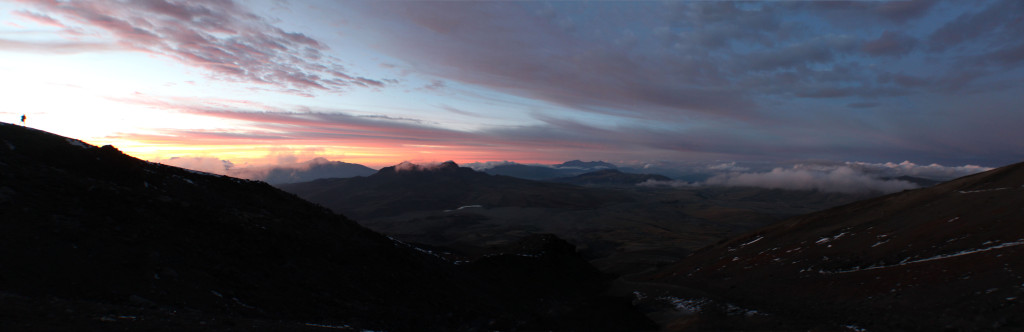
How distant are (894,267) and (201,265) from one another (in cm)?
5636

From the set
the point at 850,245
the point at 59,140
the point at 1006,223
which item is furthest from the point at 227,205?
the point at 1006,223

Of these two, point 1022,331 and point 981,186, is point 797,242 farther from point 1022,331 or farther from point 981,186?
point 1022,331

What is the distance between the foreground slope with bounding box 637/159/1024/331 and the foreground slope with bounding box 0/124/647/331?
1478 cm

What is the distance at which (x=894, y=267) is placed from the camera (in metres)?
37.6

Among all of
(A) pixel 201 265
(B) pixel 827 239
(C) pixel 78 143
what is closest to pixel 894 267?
(B) pixel 827 239

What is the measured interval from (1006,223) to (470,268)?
5397 cm

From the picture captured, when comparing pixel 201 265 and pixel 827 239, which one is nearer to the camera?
pixel 201 265

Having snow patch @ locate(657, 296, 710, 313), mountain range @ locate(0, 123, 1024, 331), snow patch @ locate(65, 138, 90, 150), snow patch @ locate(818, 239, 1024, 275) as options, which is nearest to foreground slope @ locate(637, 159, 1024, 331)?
snow patch @ locate(818, 239, 1024, 275)

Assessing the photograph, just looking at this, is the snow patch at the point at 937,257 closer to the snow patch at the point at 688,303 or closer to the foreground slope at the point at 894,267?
the foreground slope at the point at 894,267

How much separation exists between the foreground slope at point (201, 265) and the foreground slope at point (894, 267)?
14.8 meters

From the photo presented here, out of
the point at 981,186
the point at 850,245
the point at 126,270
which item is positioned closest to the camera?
the point at 126,270

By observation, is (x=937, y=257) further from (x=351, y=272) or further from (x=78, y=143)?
(x=78, y=143)

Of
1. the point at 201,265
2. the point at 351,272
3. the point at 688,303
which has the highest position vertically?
the point at 201,265

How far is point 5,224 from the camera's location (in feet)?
71.4
